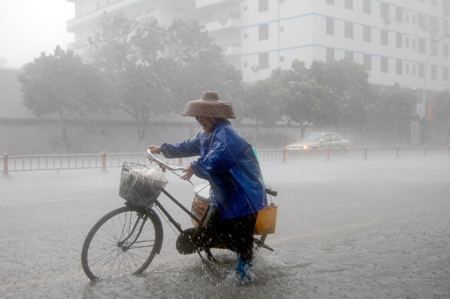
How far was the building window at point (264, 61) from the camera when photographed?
152 ft

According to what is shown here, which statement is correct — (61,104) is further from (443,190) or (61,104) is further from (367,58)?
(367,58)

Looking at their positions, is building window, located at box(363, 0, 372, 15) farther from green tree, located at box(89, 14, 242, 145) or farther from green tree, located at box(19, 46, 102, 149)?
green tree, located at box(19, 46, 102, 149)

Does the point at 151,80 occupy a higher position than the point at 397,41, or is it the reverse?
the point at 397,41

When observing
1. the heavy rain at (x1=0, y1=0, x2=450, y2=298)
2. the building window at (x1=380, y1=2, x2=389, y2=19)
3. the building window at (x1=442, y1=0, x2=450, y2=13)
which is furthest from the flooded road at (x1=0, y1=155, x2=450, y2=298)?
the building window at (x1=442, y1=0, x2=450, y2=13)

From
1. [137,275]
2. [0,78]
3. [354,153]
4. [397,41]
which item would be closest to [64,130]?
[0,78]

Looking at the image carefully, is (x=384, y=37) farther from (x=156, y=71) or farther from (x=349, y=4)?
(x=156, y=71)

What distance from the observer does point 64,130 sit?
90.5ft

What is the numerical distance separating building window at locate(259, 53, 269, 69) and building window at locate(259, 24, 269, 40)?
5.35 feet

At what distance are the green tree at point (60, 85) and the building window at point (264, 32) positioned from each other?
22.8 m

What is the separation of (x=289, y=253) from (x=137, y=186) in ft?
6.66

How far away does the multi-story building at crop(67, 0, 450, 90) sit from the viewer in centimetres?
4372

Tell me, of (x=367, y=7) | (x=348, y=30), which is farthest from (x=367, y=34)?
(x=348, y=30)

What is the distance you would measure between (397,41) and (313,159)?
34.7 meters

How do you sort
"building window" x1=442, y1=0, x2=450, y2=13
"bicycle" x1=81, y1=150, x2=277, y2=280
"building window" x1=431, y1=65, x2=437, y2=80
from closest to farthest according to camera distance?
"bicycle" x1=81, y1=150, x2=277, y2=280 < "building window" x1=431, y1=65, x2=437, y2=80 < "building window" x1=442, y1=0, x2=450, y2=13
